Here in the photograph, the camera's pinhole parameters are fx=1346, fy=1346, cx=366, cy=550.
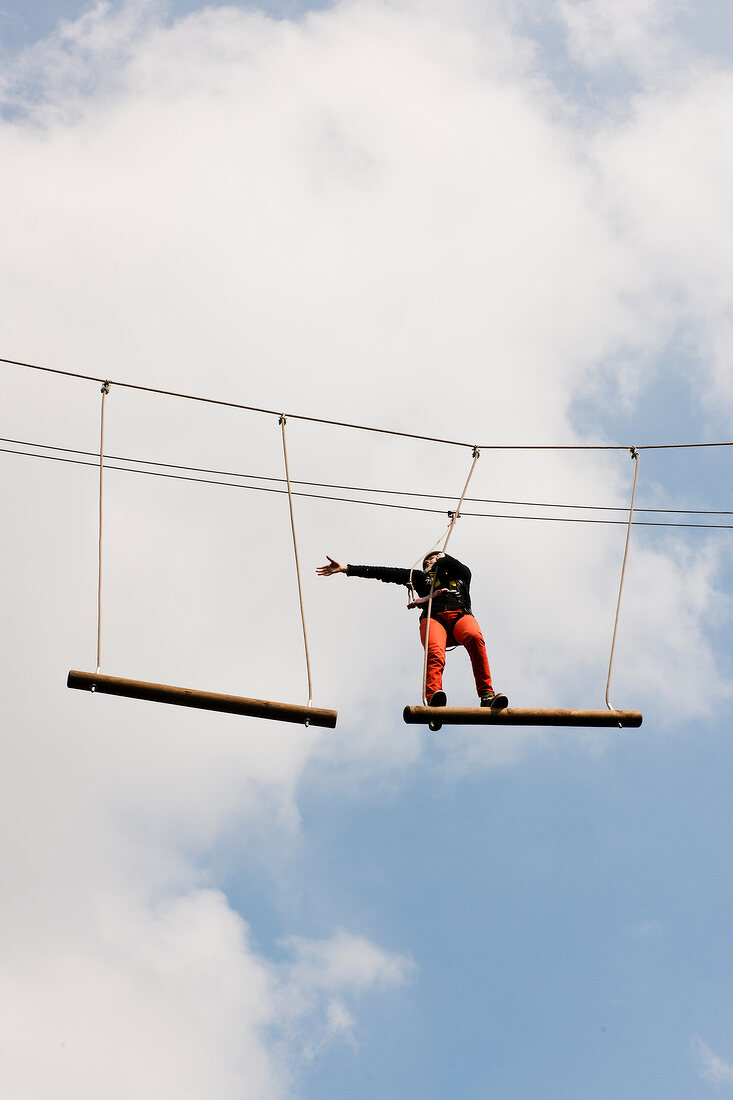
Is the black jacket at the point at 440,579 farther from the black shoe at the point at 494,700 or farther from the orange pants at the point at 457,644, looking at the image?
the black shoe at the point at 494,700

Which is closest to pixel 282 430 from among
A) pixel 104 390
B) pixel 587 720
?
pixel 104 390

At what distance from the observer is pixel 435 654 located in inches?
340

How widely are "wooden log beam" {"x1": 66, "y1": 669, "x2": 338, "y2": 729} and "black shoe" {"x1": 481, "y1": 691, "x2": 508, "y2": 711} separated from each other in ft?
3.34

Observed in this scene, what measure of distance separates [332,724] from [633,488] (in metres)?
2.86

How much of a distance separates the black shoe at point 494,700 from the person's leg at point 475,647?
0.11 feet

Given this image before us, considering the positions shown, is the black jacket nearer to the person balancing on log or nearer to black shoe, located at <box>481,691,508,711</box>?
the person balancing on log

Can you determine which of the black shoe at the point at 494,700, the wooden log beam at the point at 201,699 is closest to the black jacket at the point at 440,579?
the black shoe at the point at 494,700

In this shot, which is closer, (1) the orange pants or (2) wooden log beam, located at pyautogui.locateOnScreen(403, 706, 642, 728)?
(2) wooden log beam, located at pyautogui.locateOnScreen(403, 706, 642, 728)

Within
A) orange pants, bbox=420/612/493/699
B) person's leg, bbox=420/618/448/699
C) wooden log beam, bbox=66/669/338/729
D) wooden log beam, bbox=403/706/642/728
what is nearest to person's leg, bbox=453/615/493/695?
orange pants, bbox=420/612/493/699

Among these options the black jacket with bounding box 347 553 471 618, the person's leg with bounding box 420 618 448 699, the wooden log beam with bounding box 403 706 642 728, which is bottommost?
the wooden log beam with bounding box 403 706 642 728

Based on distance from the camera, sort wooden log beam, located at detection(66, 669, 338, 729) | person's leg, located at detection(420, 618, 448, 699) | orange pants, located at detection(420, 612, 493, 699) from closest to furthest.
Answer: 1. wooden log beam, located at detection(66, 669, 338, 729)
2. person's leg, located at detection(420, 618, 448, 699)
3. orange pants, located at detection(420, 612, 493, 699)

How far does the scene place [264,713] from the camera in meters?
7.66

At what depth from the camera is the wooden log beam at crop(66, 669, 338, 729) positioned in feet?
24.9

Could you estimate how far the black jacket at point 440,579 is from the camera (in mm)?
9047
